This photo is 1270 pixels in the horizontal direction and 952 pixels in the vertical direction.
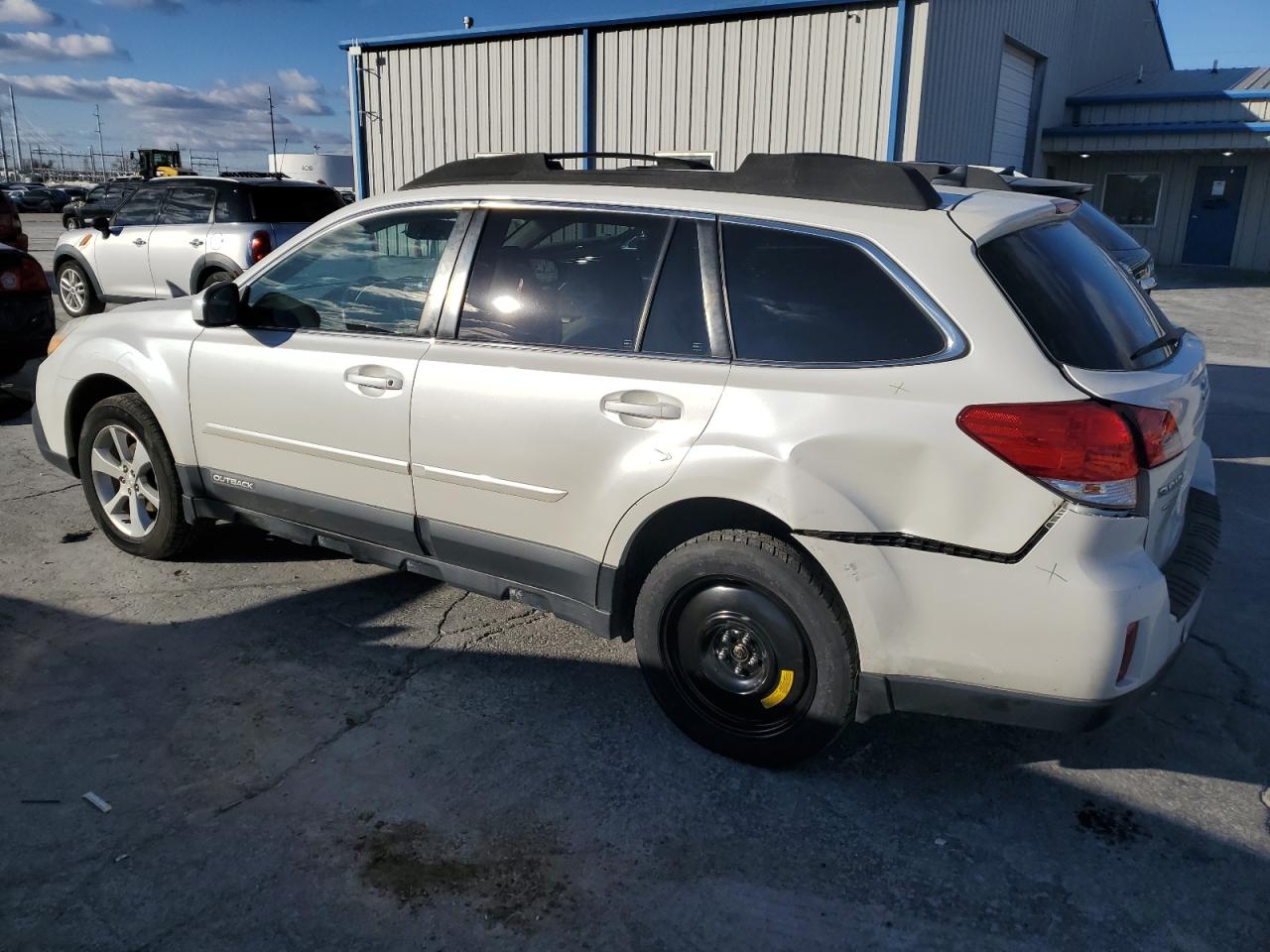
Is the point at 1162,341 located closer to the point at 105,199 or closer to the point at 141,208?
the point at 141,208

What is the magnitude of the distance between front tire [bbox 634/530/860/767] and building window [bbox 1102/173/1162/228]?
25.1m

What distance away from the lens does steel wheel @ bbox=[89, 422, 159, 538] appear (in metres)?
4.70

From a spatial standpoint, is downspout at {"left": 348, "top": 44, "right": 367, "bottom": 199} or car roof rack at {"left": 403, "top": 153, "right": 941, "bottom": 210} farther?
downspout at {"left": 348, "top": 44, "right": 367, "bottom": 199}

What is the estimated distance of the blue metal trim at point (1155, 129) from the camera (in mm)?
21516

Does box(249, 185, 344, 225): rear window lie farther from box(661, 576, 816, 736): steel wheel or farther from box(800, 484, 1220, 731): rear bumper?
box(800, 484, 1220, 731): rear bumper

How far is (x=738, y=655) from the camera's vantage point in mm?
3188

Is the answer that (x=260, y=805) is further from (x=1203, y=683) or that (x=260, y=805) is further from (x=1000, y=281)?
(x=1203, y=683)

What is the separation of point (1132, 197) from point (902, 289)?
85.1 feet

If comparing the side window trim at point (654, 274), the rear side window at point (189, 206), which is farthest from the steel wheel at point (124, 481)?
the rear side window at point (189, 206)

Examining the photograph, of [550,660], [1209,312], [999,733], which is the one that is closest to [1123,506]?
[999,733]

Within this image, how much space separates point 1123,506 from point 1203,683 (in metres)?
1.68

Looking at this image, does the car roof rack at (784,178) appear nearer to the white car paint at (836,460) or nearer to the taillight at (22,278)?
the white car paint at (836,460)

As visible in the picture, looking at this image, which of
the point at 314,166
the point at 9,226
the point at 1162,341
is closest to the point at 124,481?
the point at 1162,341

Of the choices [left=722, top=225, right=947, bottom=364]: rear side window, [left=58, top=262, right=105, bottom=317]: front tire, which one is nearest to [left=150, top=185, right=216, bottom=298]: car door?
[left=58, top=262, right=105, bottom=317]: front tire
